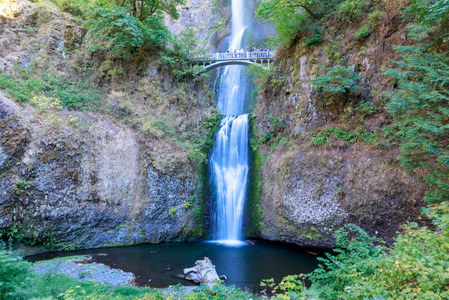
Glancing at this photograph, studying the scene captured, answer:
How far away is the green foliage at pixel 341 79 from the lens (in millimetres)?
9617

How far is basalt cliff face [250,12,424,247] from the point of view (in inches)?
330

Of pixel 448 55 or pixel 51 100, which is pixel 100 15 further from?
pixel 448 55

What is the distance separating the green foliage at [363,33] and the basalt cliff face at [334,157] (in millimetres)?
152

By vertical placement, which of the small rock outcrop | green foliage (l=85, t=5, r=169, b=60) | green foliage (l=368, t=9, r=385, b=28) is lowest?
the small rock outcrop

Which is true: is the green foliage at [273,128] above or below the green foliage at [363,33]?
below

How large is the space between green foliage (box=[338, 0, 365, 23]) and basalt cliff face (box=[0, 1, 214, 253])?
9569 mm

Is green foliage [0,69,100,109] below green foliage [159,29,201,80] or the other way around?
below

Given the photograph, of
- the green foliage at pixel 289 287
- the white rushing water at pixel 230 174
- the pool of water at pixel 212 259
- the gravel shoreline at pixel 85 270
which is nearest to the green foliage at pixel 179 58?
the white rushing water at pixel 230 174

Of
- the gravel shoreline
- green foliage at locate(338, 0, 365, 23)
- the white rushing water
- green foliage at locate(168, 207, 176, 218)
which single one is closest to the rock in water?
the gravel shoreline

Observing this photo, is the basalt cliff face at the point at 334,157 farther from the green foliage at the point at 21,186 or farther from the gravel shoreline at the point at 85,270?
the green foliage at the point at 21,186

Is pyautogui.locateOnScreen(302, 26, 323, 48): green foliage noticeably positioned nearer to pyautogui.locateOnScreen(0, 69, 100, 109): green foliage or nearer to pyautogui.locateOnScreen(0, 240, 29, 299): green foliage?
pyautogui.locateOnScreen(0, 69, 100, 109): green foliage

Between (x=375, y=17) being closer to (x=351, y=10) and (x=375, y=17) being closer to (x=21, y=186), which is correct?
(x=351, y=10)

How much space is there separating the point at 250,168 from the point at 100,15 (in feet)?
40.0

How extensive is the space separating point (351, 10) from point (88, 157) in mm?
13810
